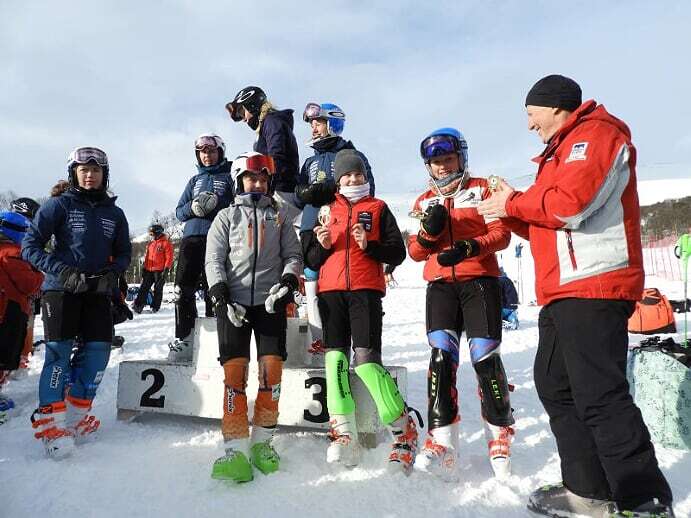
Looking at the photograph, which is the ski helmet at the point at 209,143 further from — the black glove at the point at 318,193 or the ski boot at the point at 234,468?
the ski boot at the point at 234,468

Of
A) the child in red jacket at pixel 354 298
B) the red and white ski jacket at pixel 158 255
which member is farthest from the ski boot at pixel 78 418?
the red and white ski jacket at pixel 158 255

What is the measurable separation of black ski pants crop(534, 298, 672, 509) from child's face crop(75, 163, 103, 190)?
344 centimetres

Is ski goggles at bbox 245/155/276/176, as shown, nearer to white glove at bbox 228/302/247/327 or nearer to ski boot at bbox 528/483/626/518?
white glove at bbox 228/302/247/327

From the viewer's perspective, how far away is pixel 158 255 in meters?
12.8

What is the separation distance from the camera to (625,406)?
190 cm

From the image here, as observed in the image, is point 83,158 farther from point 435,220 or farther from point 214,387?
point 435,220

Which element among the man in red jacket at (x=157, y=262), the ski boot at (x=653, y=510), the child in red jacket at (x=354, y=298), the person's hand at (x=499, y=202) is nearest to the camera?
the ski boot at (x=653, y=510)

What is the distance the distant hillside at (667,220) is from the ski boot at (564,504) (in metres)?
38.4

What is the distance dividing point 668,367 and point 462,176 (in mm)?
2000

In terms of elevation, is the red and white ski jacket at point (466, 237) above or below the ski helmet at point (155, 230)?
below

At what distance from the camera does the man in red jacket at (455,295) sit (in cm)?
283

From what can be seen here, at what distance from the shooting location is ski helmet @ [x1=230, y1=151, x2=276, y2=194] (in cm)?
336

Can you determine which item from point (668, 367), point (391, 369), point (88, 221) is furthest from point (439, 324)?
point (88, 221)

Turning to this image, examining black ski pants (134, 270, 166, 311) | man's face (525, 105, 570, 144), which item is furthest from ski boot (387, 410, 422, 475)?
black ski pants (134, 270, 166, 311)
